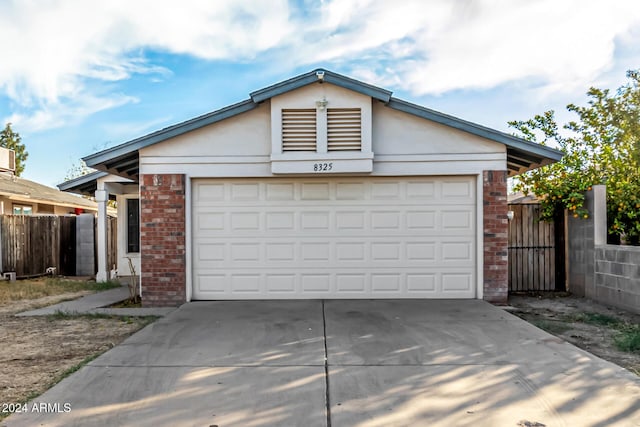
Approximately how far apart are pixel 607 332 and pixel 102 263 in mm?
11522

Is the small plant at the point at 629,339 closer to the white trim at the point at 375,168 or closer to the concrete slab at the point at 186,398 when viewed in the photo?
the white trim at the point at 375,168

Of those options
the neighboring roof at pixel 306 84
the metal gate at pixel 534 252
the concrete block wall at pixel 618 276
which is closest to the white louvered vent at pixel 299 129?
the neighboring roof at pixel 306 84

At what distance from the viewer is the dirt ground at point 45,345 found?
4457 mm

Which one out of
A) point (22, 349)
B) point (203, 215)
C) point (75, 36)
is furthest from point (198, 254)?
point (75, 36)

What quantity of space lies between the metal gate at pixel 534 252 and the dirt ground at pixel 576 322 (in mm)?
625

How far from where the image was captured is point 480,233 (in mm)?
8469

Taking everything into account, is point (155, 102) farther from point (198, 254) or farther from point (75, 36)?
point (198, 254)

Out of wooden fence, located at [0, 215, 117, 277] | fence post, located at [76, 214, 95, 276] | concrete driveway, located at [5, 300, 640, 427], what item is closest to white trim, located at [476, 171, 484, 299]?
concrete driveway, located at [5, 300, 640, 427]

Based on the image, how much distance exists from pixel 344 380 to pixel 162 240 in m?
5.21

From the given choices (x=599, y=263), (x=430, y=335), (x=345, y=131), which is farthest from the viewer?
(x=599, y=263)

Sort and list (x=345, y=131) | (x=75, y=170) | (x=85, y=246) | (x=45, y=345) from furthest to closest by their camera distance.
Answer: (x=75, y=170) < (x=85, y=246) < (x=345, y=131) < (x=45, y=345)

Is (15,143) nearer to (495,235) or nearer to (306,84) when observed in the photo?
(306,84)

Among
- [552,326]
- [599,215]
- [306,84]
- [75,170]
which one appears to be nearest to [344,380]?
[552,326]

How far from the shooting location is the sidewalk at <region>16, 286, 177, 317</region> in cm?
790
